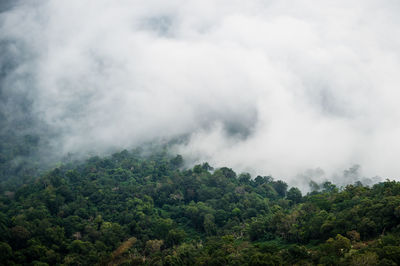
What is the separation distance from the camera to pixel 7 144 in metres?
123

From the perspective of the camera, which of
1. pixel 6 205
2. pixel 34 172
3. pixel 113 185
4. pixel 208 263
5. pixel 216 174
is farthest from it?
pixel 34 172

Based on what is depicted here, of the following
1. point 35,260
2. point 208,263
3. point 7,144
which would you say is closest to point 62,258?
point 35,260

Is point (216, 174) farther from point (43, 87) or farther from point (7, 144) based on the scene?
point (43, 87)

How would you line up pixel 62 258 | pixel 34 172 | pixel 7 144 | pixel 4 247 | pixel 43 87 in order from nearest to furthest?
pixel 4 247 < pixel 62 258 < pixel 34 172 < pixel 7 144 < pixel 43 87

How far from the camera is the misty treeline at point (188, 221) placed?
43.7m

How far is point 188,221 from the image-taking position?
7450cm

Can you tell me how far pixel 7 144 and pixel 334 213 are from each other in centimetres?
10957

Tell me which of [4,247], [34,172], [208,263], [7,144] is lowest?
[208,263]

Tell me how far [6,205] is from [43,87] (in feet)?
375

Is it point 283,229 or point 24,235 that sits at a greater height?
point 24,235

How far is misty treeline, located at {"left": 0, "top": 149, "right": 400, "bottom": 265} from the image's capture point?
4366cm

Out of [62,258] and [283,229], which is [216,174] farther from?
[62,258]

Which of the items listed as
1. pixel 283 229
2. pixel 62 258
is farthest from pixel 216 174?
pixel 62 258

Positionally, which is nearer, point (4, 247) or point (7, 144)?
point (4, 247)
